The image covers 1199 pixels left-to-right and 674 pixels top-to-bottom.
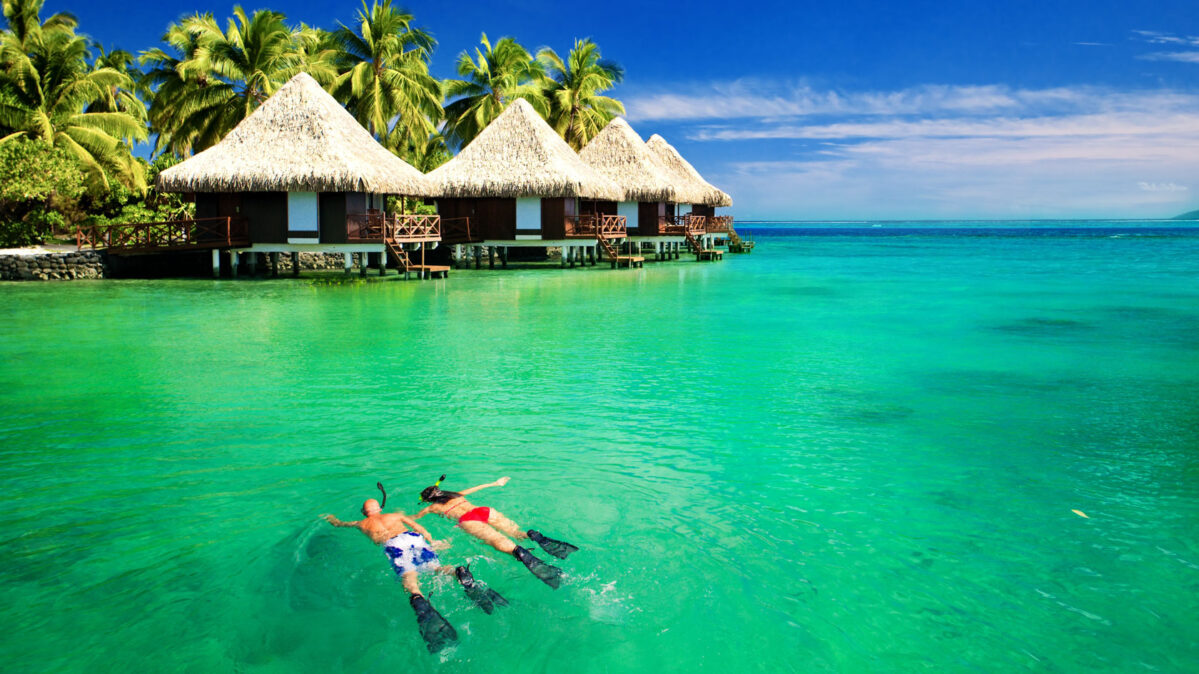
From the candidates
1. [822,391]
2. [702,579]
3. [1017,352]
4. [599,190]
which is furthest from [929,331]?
[599,190]

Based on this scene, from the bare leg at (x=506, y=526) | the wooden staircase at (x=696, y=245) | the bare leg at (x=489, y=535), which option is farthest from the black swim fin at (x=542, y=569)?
the wooden staircase at (x=696, y=245)

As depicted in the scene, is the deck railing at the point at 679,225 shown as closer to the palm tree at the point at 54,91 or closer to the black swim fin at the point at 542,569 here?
the palm tree at the point at 54,91

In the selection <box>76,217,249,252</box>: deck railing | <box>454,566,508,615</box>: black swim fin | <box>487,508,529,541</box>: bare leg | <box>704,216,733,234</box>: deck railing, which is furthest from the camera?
<box>704,216,733,234</box>: deck railing

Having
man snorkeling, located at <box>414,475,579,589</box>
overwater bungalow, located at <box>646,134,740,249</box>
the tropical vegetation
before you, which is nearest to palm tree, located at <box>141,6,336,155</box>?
the tropical vegetation

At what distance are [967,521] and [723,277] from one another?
21.0m

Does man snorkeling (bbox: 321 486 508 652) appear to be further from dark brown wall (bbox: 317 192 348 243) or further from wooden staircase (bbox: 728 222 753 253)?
wooden staircase (bbox: 728 222 753 253)

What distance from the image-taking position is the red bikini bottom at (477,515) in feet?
16.0

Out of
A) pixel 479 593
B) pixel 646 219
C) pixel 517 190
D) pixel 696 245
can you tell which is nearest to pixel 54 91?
pixel 517 190

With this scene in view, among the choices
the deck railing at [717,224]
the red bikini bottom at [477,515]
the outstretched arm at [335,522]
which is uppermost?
the deck railing at [717,224]

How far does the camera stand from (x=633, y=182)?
32.4 meters

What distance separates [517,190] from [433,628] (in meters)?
22.9

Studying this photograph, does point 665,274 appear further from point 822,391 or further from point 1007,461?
point 1007,461

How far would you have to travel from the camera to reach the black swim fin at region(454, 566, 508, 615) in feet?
13.5

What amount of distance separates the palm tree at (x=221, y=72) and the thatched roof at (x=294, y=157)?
4.40 metres
